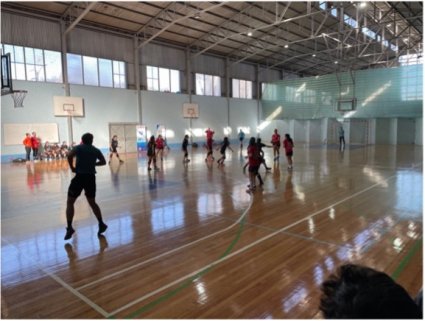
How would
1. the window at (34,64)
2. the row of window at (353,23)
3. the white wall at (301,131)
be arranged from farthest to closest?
the white wall at (301,131) < the row of window at (353,23) < the window at (34,64)

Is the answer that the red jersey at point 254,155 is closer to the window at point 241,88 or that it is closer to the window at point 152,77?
the window at point 152,77

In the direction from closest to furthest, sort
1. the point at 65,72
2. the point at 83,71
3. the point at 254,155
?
1. the point at 254,155
2. the point at 65,72
3. the point at 83,71

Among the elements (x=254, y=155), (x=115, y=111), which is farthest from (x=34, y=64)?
(x=254, y=155)

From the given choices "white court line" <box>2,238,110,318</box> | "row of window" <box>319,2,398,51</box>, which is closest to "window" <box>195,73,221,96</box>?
"row of window" <box>319,2,398,51</box>

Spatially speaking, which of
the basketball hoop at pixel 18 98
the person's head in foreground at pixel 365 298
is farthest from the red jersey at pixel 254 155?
the basketball hoop at pixel 18 98

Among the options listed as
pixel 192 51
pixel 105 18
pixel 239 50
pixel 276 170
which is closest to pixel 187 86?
pixel 192 51

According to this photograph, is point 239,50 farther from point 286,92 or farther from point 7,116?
point 7,116

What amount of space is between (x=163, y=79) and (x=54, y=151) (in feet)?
35.6

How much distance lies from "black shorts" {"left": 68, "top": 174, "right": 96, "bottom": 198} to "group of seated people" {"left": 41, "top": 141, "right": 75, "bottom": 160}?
16628mm

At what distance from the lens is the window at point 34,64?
19531mm

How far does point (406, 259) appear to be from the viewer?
461 cm

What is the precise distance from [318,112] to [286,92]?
4181mm

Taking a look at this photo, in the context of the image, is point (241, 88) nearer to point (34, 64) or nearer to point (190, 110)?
point (190, 110)

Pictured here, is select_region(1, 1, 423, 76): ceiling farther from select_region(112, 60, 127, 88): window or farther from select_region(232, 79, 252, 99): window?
select_region(232, 79, 252, 99): window
